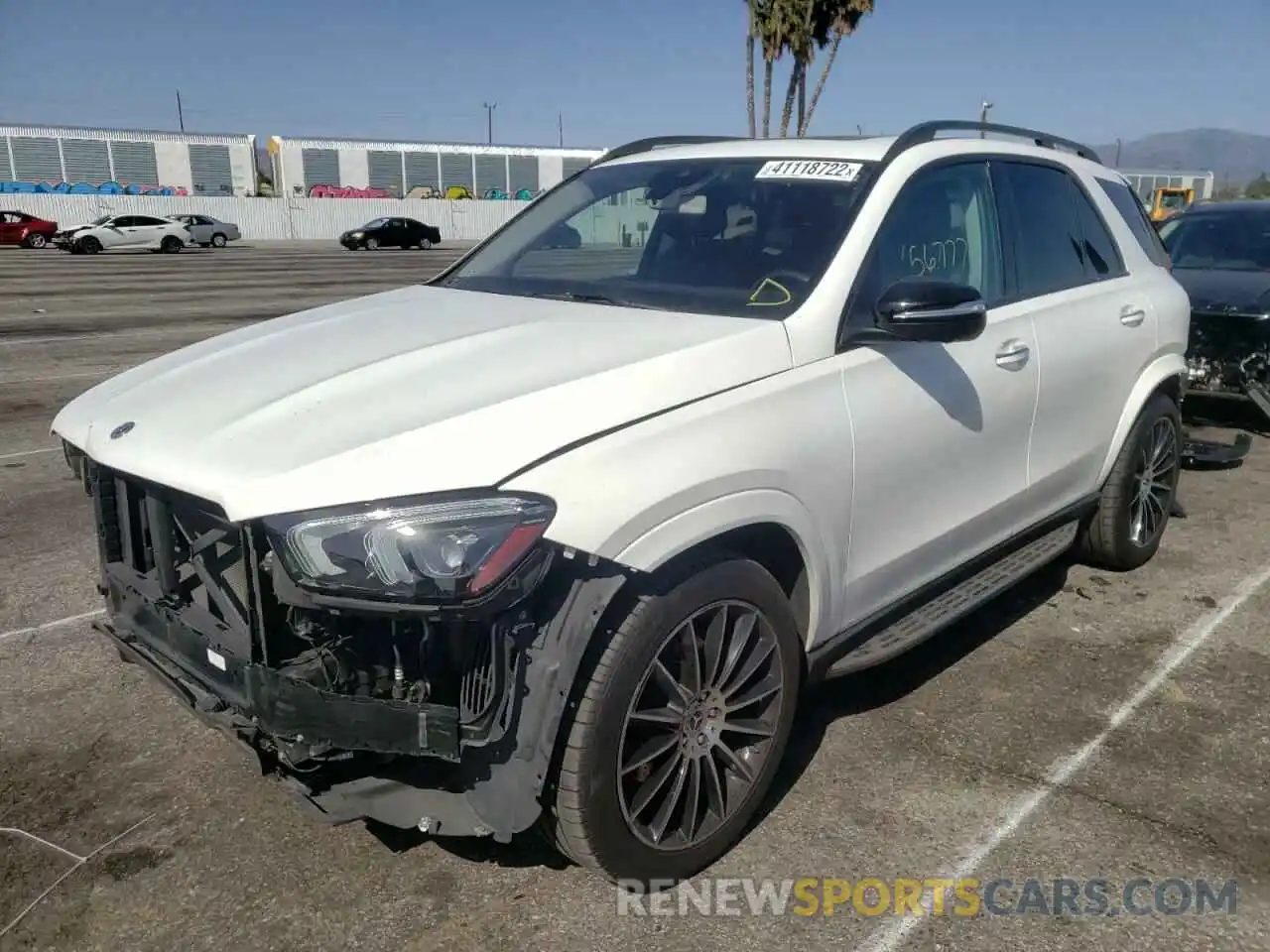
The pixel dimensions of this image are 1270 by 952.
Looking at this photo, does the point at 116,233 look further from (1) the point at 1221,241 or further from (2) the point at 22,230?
(1) the point at 1221,241

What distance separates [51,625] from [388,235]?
1692 inches

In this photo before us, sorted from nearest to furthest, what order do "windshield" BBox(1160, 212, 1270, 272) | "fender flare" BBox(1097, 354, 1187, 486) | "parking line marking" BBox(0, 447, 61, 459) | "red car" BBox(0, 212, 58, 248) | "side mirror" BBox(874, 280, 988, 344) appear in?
"side mirror" BBox(874, 280, 988, 344)
"fender flare" BBox(1097, 354, 1187, 486)
"parking line marking" BBox(0, 447, 61, 459)
"windshield" BBox(1160, 212, 1270, 272)
"red car" BBox(0, 212, 58, 248)

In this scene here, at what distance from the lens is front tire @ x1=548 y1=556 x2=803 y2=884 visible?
7.97 ft

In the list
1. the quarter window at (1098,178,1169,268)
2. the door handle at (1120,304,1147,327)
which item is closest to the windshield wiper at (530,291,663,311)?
the door handle at (1120,304,1147,327)

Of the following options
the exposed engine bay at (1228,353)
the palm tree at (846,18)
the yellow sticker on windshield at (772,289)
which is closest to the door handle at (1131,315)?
the yellow sticker on windshield at (772,289)

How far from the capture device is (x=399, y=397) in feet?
8.46

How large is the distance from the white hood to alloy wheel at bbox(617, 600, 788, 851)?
61 cm

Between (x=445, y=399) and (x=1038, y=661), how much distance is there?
9.26 ft

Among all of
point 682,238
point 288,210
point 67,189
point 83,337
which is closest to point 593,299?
point 682,238

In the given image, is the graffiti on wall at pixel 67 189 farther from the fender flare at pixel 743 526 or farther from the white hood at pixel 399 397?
the fender flare at pixel 743 526

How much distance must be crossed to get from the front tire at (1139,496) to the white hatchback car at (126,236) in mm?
40405

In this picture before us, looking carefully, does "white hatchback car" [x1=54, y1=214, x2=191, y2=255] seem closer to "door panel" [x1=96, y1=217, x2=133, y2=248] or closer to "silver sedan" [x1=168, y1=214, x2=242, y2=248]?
"door panel" [x1=96, y1=217, x2=133, y2=248]

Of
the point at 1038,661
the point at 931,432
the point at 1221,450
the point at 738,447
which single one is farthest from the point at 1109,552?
the point at 738,447

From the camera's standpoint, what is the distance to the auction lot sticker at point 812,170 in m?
3.46
